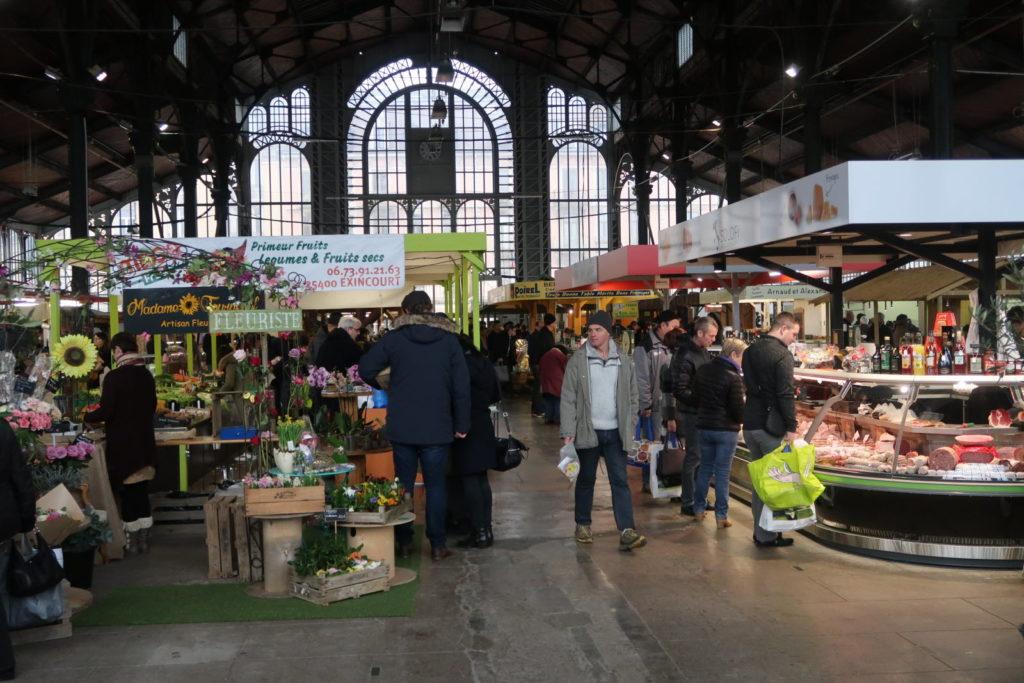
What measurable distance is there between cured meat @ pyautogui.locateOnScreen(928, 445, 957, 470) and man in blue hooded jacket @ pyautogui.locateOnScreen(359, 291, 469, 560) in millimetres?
2829

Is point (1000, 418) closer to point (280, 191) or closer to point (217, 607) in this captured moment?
point (217, 607)

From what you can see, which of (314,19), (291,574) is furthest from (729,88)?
(291,574)

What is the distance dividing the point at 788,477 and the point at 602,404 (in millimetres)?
1229

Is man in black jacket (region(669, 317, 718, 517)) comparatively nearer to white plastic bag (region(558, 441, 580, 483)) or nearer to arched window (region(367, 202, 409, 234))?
white plastic bag (region(558, 441, 580, 483))

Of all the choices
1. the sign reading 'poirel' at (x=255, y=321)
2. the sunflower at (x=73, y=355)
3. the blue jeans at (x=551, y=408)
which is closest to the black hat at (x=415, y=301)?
the sign reading 'poirel' at (x=255, y=321)

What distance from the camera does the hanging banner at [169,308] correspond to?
8.21 meters

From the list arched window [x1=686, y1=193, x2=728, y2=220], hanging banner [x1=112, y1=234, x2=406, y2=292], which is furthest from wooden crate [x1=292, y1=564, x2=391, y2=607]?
arched window [x1=686, y1=193, x2=728, y2=220]

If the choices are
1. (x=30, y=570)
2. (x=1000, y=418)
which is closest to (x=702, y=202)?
(x=1000, y=418)

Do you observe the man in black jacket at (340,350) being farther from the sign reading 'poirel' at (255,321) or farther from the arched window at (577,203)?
the arched window at (577,203)

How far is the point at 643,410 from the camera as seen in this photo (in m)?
7.99

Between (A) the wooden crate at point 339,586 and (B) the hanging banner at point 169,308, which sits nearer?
(A) the wooden crate at point 339,586

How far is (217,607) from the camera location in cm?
512

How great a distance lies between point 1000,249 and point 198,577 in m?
7.55

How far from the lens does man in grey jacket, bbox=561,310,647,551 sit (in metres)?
6.12
